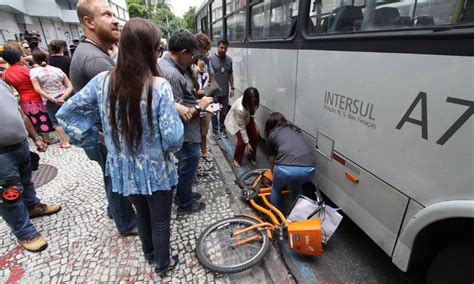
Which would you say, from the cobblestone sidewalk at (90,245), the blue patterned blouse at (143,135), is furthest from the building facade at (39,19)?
the blue patterned blouse at (143,135)

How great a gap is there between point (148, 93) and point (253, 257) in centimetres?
158

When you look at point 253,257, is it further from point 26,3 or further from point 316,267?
point 26,3

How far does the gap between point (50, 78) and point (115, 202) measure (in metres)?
2.96

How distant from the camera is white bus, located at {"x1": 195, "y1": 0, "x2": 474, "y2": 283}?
→ 123 centimetres

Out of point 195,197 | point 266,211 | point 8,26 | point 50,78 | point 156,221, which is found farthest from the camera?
point 8,26

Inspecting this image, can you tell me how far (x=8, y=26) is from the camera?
16391 mm

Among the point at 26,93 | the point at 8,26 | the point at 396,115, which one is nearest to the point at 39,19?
the point at 8,26

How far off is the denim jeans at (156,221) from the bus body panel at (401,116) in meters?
1.51

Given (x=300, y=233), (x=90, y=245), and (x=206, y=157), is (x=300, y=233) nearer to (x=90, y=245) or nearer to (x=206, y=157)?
(x=90, y=245)

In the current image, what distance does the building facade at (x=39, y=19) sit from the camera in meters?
16.1

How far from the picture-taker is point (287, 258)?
2.21 meters

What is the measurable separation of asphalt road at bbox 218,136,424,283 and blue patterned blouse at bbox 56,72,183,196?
1.40 meters

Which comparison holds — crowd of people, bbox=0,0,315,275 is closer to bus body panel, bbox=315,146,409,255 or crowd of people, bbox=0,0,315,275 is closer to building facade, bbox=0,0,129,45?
bus body panel, bbox=315,146,409,255

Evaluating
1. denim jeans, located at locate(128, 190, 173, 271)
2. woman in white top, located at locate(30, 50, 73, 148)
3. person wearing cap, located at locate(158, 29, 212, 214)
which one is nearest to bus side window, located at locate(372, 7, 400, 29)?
person wearing cap, located at locate(158, 29, 212, 214)
